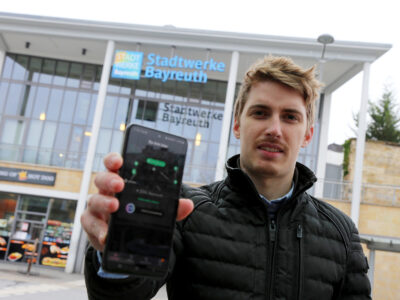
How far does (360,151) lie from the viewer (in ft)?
52.5

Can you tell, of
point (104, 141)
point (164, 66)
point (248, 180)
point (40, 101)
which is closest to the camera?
point (248, 180)

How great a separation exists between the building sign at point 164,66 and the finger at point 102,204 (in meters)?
16.4

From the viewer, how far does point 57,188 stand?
1709cm

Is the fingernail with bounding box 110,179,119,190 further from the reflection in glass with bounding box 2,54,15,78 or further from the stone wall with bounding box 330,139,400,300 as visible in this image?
the reflection in glass with bounding box 2,54,15,78

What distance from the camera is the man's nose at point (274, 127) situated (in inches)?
73.4

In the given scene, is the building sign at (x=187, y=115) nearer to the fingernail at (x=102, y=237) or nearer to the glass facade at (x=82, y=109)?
the glass facade at (x=82, y=109)

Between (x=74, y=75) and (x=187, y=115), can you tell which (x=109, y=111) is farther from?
(x=187, y=115)

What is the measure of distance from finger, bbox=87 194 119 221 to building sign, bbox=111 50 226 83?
53.7 ft

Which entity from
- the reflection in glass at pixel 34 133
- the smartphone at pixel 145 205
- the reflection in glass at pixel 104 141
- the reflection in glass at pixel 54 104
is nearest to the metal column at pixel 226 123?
the reflection in glass at pixel 104 141

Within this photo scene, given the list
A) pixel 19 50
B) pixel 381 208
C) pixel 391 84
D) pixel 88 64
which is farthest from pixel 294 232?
pixel 391 84

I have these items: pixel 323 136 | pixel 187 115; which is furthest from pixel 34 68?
pixel 323 136

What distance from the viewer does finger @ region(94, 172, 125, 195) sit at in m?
1.20

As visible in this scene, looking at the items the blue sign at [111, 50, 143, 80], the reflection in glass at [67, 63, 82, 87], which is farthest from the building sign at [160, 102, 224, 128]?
the reflection in glass at [67, 63, 82, 87]

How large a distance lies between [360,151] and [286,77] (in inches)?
608
